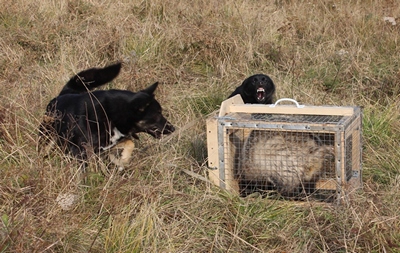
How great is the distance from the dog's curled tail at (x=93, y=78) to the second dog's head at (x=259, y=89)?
4.69 feet

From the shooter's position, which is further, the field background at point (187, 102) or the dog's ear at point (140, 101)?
the dog's ear at point (140, 101)

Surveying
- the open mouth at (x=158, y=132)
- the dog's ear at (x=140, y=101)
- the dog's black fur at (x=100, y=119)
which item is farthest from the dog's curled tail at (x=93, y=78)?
the open mouth at (x=158, y=132)

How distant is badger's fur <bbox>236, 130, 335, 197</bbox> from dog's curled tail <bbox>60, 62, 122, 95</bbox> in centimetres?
139

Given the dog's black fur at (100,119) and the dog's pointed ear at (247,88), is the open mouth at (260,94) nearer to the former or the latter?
the dog's pointed ear at (247,88)

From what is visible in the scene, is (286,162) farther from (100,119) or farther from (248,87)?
(248,87)

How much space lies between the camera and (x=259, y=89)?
5.97m

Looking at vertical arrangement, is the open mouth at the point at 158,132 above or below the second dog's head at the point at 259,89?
above

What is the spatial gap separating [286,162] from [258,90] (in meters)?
1.85

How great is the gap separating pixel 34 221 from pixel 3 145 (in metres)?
1.30

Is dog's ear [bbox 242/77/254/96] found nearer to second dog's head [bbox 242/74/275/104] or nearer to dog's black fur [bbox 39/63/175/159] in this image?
second dog's head [bbox 242/74/275/104]

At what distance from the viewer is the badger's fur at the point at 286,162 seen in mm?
4184

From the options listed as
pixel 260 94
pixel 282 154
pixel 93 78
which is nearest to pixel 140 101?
pixel 93 78

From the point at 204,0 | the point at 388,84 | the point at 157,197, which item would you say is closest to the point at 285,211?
the point at 157,197

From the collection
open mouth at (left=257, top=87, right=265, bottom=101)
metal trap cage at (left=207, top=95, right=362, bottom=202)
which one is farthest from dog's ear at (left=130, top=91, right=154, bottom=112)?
open mouth at (left=257, top=87, right=265, bottom=101)
